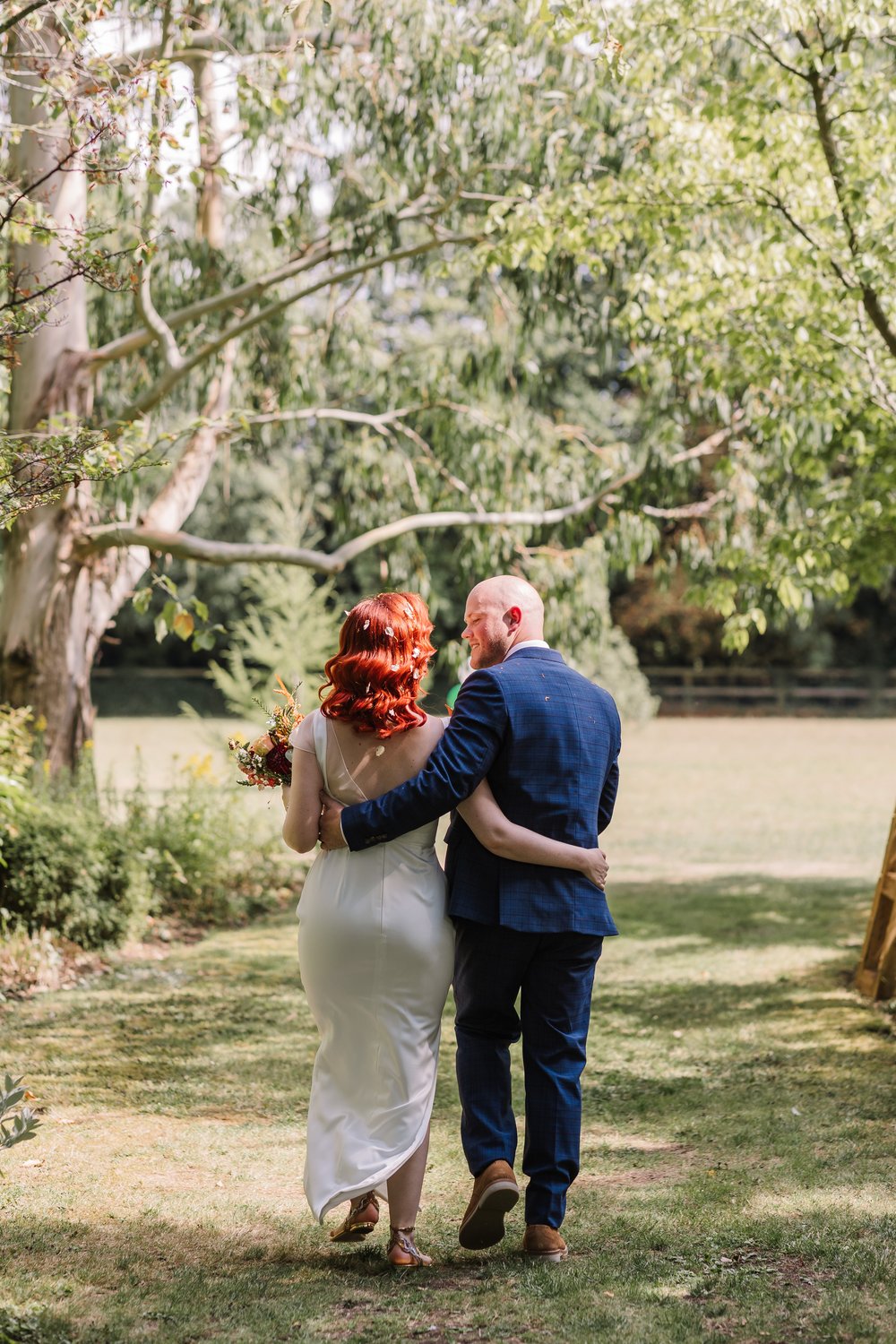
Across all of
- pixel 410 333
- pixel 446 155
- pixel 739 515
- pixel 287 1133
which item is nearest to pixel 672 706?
pixel 410 333

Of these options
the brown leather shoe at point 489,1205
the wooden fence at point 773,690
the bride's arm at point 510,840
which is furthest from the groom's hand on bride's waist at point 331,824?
the wooden fence at point 773,690

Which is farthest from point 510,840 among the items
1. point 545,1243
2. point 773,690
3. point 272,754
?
point 773,690

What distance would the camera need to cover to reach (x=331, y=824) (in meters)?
3.46

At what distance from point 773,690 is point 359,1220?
119ft

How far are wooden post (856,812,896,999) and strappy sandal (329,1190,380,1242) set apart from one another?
3.69 m

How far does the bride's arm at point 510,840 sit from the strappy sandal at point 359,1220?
106 centimetres

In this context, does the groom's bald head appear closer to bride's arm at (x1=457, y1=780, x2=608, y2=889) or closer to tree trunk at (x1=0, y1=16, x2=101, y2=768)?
bride's arm at (x1=457, y1=780, x2=608, y2=889)

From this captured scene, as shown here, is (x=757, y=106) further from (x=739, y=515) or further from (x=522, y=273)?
(x=739, y=515)

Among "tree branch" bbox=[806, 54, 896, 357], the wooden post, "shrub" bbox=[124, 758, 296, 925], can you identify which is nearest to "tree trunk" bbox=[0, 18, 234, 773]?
"shrub" bbox=[124, 758, 296, 925]

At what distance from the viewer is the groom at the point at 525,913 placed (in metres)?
3.41

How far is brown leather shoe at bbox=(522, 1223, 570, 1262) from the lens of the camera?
3.51 meters

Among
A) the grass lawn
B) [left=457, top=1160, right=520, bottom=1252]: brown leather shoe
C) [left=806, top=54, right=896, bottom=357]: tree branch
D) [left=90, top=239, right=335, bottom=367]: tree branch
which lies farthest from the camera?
[left=90, top=239, right=335, bottom=367]: tree branch

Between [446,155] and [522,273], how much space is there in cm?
105

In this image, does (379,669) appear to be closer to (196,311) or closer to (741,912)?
(196,311)
